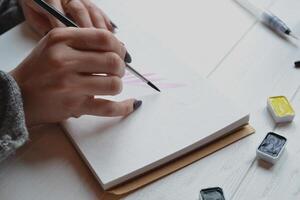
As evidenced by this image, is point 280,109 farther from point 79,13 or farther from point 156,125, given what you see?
point 79,13

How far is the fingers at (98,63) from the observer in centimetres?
60

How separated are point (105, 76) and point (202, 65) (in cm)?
18

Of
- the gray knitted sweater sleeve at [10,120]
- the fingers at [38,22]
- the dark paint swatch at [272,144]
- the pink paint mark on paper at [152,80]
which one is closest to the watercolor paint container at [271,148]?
the dark paint swatch at [272,144]

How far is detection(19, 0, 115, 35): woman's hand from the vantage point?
731 mm

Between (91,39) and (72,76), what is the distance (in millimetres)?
58

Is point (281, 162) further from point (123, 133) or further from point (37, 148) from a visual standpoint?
point (37, 148)

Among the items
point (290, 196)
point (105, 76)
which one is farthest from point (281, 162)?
point (105, 76)

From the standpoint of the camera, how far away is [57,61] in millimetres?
599

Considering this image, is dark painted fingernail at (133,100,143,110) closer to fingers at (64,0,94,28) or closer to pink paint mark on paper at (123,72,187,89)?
pink paint mark on paper at (123,72,187,89)

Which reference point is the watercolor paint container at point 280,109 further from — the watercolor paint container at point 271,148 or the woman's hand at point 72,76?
the woman's hand at point 72,76

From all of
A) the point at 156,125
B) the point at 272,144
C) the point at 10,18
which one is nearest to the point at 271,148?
the point at 272,144

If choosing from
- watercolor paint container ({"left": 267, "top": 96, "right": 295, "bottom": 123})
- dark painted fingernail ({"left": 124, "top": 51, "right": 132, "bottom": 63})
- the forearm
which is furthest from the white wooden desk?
the forearm

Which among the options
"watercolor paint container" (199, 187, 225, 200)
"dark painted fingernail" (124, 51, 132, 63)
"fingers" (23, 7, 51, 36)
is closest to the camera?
"watercolor paint container" (199, 187, 225, 200)

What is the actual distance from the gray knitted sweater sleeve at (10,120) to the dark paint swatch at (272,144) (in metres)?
0.32
